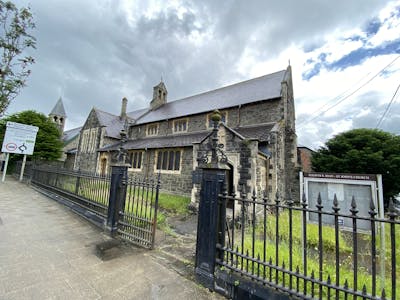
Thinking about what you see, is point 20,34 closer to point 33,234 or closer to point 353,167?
point 33,234

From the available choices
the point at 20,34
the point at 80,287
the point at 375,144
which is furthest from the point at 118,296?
the point at 375,144

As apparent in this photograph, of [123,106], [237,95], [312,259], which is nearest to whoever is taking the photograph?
[312,259]

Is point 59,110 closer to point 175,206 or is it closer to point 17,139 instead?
point 17,139

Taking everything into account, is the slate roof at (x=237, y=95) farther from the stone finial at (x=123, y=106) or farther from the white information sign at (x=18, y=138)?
the white information sign at (x=18, y=138)

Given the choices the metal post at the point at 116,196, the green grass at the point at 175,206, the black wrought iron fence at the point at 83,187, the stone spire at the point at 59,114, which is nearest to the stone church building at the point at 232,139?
the green grass at the point at 175,206

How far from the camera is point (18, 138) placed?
545 inches

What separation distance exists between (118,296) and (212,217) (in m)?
1.73

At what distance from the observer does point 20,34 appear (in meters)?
6.29

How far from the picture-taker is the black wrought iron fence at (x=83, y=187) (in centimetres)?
563

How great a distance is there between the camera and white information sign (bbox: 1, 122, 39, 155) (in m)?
13.3

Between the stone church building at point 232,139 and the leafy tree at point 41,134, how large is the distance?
370 centimetres

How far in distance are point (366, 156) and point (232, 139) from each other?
11223 mm

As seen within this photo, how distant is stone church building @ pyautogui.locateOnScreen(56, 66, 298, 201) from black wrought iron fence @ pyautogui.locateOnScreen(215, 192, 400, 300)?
2.53 meters

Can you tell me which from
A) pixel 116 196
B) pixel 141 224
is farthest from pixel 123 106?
pixel 141 224
